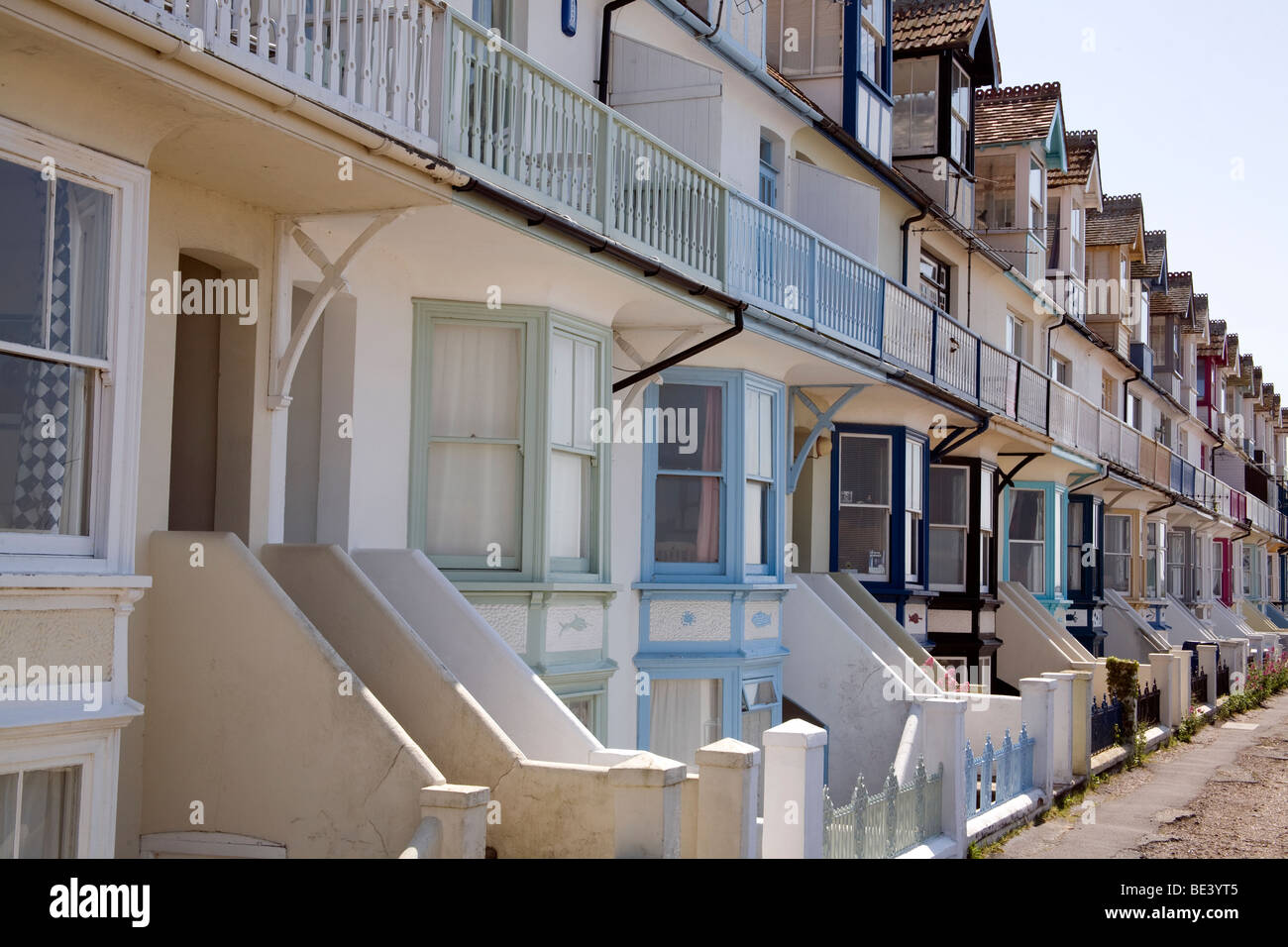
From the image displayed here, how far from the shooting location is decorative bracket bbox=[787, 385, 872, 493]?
611 inches

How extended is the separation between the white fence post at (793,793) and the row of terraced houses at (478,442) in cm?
3

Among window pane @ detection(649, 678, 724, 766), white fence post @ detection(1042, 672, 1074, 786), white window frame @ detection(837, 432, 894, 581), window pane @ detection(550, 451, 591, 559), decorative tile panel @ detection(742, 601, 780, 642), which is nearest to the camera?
window pane @ detection(550, 451, 591, 559)

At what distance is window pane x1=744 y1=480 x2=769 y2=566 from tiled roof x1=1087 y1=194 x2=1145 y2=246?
24.0 meters

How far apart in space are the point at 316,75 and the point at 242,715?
324 centimetres

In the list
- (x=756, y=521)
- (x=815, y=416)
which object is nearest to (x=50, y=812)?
(x=756, y=521)

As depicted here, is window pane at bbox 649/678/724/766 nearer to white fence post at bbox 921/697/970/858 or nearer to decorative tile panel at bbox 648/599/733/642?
decorative tile panel at bbox 648/599/733/642

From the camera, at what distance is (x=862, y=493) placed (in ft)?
60.8

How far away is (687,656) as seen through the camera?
13.1 metres

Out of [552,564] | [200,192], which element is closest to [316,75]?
[200,192]

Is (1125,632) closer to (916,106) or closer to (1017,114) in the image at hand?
(1017,114)

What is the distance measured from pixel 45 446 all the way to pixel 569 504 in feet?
18.1

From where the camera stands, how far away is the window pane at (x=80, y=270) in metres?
6.17

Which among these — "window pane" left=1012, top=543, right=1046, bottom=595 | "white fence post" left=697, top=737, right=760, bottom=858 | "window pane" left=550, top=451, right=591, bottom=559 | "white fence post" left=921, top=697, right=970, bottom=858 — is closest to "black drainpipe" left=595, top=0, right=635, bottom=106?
"window pane" left=550, top=451, right=591, bottom=559

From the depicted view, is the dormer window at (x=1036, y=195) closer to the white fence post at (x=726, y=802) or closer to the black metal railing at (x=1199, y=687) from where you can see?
the black metal railing at (x=1199, y=687)
